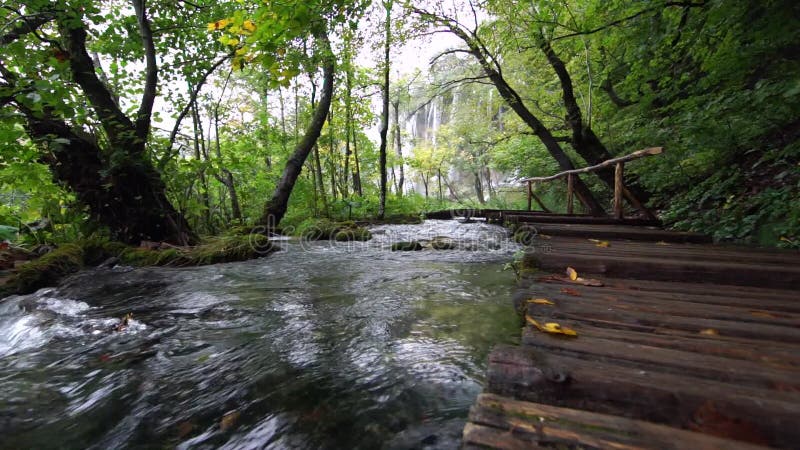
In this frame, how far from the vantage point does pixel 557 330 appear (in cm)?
164

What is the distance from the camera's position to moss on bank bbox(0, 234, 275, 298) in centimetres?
450

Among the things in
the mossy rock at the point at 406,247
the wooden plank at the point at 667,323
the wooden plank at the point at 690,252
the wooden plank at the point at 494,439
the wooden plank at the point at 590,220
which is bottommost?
the mossy rock at the point at 406,247

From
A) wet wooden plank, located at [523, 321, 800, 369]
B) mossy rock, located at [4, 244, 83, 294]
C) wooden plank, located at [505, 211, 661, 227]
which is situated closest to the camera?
wet wooden plank, located at [523, 321, 800, 369]

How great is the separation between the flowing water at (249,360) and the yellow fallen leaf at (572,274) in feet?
2.33

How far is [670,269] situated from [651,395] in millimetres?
1964

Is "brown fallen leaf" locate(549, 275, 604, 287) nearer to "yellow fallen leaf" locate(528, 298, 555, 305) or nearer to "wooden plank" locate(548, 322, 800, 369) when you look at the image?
"yellow fallen leaf" locate(528, 298, 555, 305)

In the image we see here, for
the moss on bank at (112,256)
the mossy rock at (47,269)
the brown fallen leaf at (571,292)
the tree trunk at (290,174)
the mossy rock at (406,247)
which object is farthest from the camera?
the tree trunk at (290,174)

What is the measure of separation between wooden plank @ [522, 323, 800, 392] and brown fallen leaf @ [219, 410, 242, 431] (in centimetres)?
168

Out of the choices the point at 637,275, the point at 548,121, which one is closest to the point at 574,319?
the point at 637,275

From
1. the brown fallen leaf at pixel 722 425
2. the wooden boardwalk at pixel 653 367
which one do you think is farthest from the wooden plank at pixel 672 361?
the brown fallen leaf at pixel 722 425

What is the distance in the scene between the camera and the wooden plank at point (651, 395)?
101cm

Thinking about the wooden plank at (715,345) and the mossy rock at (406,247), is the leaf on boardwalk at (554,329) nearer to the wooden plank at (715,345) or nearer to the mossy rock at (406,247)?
the wooden plank at (715,345)

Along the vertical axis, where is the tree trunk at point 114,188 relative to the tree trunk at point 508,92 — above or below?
below

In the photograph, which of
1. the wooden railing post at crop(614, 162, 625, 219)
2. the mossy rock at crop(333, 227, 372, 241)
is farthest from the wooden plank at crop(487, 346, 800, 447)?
the mossy rock at crop(333, 227, 372, 241)
